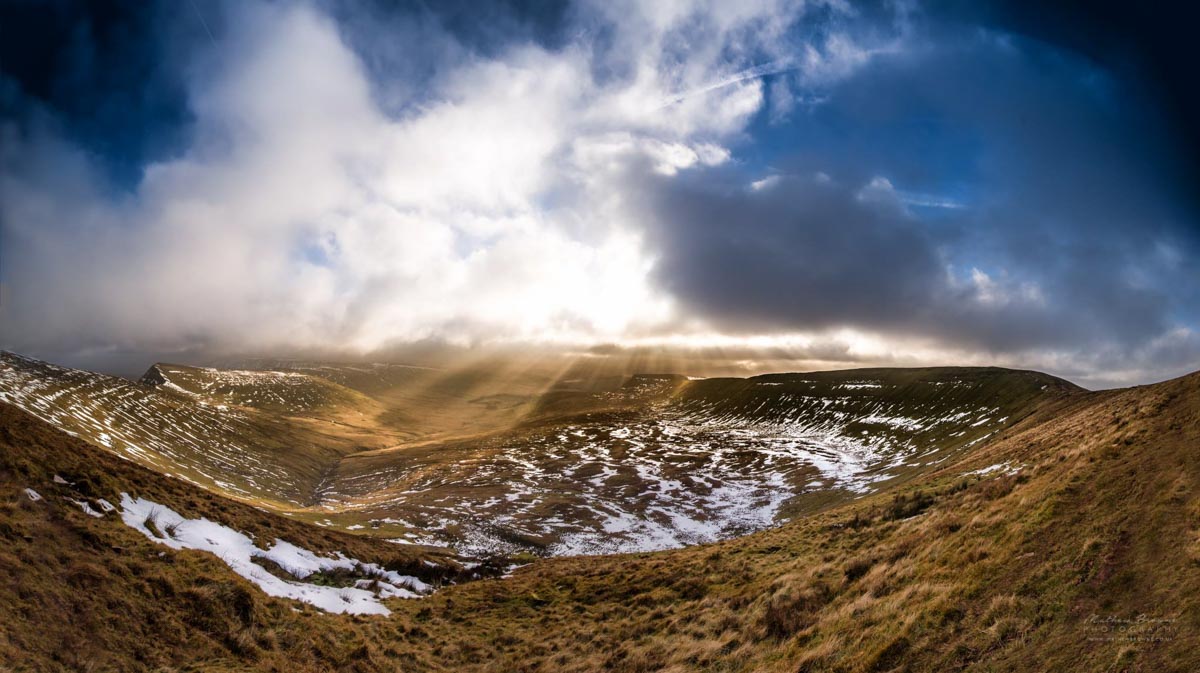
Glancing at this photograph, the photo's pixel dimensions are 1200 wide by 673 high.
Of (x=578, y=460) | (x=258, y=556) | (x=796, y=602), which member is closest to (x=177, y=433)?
(x=578, y=460)

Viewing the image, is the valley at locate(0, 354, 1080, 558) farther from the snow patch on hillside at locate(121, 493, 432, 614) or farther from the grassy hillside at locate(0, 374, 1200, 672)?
the grassy hillside at locate(0, 374, 1200, 672)

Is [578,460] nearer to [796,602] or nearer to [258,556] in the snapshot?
[258,556]

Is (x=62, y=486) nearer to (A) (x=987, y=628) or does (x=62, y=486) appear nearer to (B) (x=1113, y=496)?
(A) (x=987, y=628)

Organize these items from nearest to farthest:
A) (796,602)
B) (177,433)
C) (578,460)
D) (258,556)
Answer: (796,602) → (258,556) → (578,460) → (177,433)

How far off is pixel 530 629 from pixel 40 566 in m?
17.4

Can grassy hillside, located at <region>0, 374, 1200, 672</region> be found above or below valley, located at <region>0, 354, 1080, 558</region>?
above

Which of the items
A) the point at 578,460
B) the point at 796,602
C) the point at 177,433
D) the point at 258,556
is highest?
the point at 796,602

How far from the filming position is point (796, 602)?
16.3 meters

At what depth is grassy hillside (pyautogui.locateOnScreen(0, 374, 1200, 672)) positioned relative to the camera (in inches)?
390

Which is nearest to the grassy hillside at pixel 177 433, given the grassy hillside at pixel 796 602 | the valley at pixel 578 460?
the valley at pixel 578 460

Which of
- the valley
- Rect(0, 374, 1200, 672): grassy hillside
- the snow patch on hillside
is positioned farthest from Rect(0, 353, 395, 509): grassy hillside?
Rect(0, 374, 1200, 672): grassy hillside

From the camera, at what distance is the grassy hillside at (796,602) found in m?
9.90

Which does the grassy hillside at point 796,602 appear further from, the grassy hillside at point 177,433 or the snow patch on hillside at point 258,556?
the grassy hillside at point 177,433

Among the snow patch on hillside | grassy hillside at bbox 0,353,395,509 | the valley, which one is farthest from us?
grassy hillside at bbox 0,353,395,509
